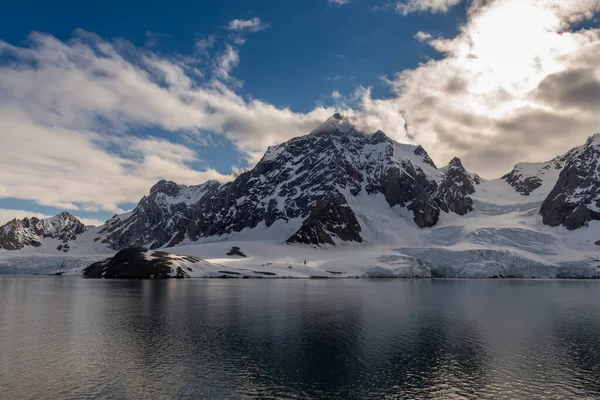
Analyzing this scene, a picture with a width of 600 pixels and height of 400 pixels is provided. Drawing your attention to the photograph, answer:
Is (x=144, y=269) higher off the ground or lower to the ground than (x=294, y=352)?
higher

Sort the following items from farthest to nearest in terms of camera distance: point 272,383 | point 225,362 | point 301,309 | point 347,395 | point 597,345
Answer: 1. point 301,309
2. point 597,345
3. point 225,362
4. point 272,383
5. point 347,395

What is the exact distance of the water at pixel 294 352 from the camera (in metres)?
35.9

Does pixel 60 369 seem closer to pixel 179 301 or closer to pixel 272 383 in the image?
pixel 272 383

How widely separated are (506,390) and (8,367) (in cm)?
4236

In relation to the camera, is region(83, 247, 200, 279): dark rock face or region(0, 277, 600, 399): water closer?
region(0, 277, 600, 399): water

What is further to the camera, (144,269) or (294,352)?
(144,269)

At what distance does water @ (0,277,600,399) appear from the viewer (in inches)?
1415

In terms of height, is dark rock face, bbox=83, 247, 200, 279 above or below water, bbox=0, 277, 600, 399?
above

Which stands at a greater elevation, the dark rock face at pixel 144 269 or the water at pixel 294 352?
the dark rock face at pixel 144 269

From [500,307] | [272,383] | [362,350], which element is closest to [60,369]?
[272,383]

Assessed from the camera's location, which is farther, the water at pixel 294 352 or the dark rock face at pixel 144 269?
the dark rock face at pixel 144 269

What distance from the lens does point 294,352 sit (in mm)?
47844

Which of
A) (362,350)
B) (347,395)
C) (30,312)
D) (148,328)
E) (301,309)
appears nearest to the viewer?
(347,395)

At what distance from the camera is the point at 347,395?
113 feet
